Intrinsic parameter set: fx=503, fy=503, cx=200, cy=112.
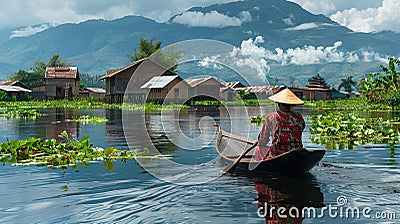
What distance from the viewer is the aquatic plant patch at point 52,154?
368 inches

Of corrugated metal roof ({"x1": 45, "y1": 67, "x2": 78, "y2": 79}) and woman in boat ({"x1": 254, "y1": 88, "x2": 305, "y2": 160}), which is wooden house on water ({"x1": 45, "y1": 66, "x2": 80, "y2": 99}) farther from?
woman in boat ({"x1": 254, "y1": 88, "x2": 305, "y2": 160})

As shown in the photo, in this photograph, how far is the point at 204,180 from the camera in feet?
25.7

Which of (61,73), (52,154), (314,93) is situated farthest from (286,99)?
(314,93)

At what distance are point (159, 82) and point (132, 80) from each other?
3.50 meters

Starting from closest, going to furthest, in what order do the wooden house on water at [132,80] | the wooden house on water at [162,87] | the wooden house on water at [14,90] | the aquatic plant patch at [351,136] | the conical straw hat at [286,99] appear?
the conical straw hat at [286,99] → the aquatic plant patch at [351,136] → the wooden house on water at [162,87] → the wooden house on water at [132,80] → the wooden house on water at [14,90]

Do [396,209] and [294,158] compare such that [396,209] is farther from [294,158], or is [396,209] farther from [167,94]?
[167,94]

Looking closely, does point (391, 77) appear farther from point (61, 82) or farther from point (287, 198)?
point (287, 198)

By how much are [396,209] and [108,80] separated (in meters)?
45.9

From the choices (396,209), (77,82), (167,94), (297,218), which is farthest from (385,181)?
(77,82)

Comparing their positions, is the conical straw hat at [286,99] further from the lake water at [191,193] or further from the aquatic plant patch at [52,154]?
the aquatic plant patch at [52,154]

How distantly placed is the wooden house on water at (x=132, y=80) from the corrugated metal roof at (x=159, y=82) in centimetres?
60

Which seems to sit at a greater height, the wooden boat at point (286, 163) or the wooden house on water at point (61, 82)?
the wooden house on water at point (61, 82)

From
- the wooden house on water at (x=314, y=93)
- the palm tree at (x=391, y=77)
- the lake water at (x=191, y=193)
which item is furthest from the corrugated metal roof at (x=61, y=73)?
the lake water at (x=191, y=193)

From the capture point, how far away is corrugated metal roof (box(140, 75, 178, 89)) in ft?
148
